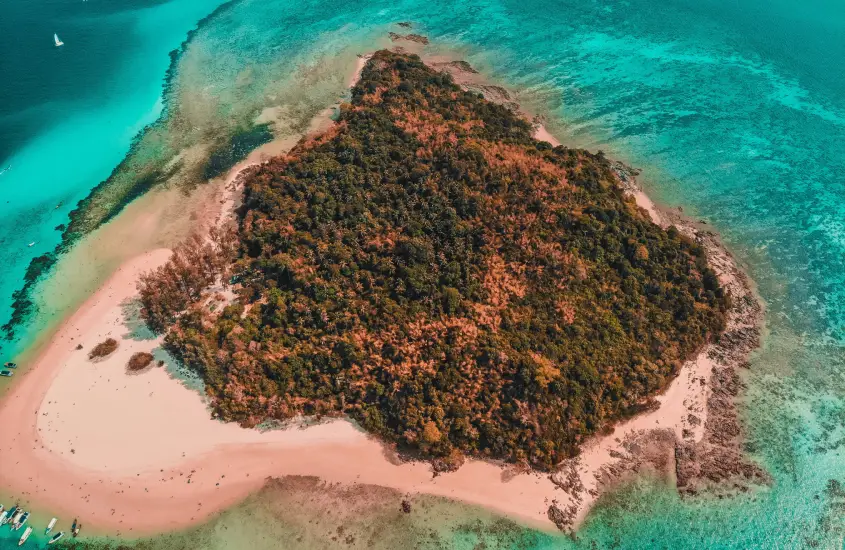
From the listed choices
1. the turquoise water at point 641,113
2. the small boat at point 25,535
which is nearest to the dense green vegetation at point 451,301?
the turquoise water at point 641,113

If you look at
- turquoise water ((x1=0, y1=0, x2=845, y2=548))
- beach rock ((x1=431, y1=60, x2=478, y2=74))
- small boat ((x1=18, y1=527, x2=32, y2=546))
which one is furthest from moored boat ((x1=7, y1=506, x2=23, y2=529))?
beach rock ((x1=431, y1=60, x2=478, y2=74))

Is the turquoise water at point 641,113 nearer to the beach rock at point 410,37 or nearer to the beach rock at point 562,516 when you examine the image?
the beach rock at point 562,516

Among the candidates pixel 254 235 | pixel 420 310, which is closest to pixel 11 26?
pixel 254 235

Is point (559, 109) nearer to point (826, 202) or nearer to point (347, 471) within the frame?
point (826, 202)

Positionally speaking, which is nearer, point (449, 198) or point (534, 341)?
point (534, 341)

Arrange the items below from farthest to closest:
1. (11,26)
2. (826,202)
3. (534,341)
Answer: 1. (11,26)
2. (826,202)
3. (534,341)

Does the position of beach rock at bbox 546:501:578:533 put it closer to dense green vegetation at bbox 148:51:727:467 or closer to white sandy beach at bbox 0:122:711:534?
white sandy beach at bbox 0:122:711:534
